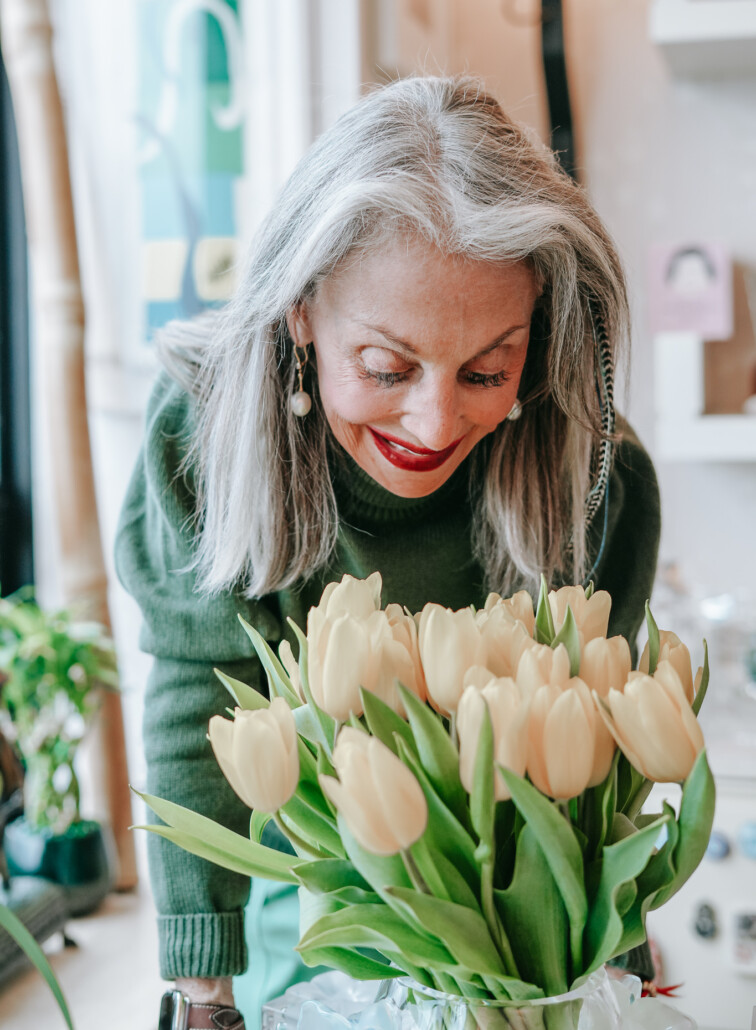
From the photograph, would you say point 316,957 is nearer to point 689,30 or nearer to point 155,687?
point 155,687

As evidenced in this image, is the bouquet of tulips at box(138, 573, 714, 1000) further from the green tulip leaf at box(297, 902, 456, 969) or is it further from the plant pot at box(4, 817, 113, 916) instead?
the plant pot at box(4, 817, 113, 916)

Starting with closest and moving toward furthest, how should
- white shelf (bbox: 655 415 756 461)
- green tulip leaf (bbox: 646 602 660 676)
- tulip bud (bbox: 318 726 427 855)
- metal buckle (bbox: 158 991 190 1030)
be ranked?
tulip bud (bbox: 318 726 427 855) → green tulip leaf (bbox: 646 602 660 676) → metal buckle (bbox: 158 991 190 1030) → white shelf (bbox: 655 415 756 461)

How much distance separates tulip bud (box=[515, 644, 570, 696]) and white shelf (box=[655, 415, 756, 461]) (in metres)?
1.46

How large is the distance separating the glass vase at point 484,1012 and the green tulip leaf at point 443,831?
0.06 meters

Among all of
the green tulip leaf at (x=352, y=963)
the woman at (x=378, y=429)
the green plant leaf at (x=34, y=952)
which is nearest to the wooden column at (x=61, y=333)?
the woman at (x=378, y=429)

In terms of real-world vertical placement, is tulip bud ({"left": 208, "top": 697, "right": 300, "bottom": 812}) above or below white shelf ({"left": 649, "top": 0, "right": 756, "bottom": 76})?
below

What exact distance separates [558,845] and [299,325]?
470 mm

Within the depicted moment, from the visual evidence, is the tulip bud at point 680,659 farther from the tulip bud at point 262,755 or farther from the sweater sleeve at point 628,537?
the sweater sleeve at point 628,537

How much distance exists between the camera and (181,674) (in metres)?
0.83

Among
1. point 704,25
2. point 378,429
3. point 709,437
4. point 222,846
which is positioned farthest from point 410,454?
point 704,25

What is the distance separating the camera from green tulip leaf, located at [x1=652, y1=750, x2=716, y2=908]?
15.8 inches

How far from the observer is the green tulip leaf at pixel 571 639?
0.45 meters

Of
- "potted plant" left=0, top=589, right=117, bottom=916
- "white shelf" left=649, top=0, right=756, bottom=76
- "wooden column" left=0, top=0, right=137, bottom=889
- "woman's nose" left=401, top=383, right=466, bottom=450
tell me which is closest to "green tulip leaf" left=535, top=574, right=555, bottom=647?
"woman's nose" left=401, top=383, right=466, bottom=450

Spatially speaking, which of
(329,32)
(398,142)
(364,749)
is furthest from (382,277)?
(329,32)
